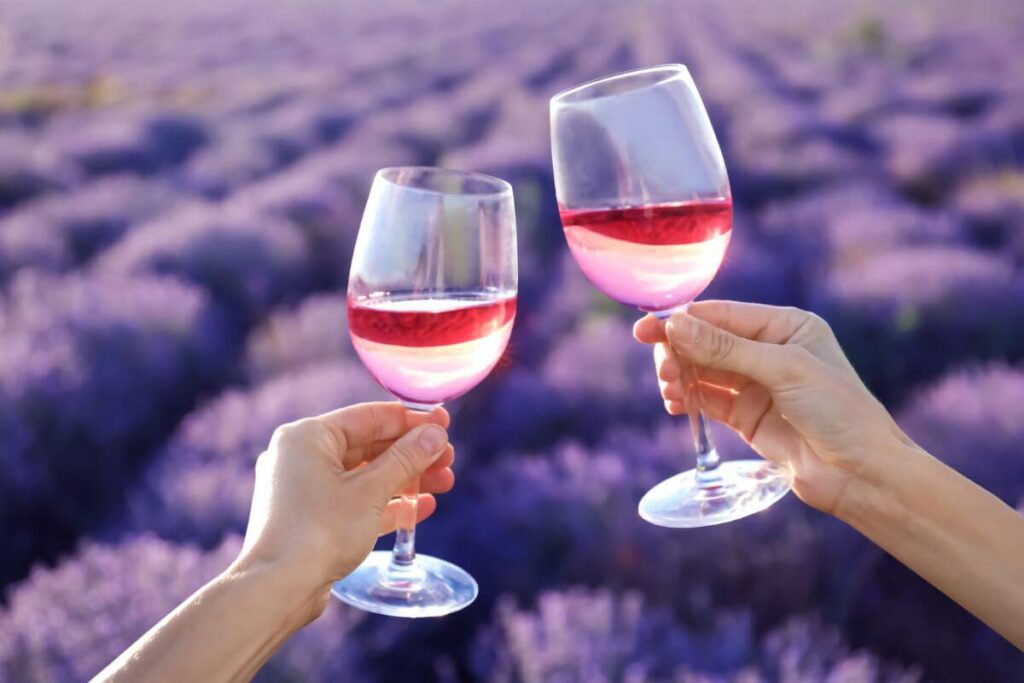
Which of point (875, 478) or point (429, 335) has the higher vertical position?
point (429, 335)

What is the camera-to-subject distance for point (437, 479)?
1448 mm

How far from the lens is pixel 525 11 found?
21.8m

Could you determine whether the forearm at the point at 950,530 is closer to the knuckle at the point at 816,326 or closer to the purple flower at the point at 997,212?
the knuckle at the point at 816,326

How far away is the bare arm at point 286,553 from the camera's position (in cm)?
97

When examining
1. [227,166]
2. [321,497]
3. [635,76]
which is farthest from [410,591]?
[227,166]

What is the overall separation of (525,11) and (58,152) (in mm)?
17447

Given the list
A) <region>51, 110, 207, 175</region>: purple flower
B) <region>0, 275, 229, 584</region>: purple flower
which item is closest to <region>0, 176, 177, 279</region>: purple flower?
<region>0, 275, 229, 584</region>: purple flower

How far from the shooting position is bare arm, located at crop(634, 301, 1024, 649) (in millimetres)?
1271

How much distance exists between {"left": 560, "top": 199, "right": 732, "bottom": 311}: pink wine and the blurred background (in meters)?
0.42

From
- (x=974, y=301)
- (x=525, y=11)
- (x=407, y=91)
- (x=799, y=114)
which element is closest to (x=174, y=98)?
(x=407, y=91)

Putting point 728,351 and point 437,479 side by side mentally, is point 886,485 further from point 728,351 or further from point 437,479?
point 437,479

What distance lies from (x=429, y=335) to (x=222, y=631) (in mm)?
389

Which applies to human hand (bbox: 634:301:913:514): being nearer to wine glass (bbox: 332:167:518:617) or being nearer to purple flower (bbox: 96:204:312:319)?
wine glass (bbox: 332:167:518:617)

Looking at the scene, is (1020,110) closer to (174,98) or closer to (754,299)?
(754,299)
